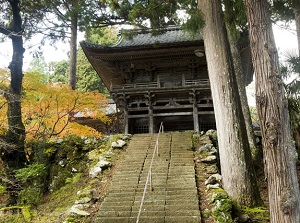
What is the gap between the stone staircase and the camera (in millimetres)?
4930

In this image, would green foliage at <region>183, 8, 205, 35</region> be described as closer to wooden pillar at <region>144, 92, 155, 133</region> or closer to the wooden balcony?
the wooden balcony

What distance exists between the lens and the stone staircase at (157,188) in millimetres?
4930

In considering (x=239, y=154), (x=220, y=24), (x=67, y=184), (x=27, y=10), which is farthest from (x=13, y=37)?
(x=239, y=154)

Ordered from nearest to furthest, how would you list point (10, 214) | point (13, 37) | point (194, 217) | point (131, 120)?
point (194, 217) < point (10, 214) < point (13, 37) < point (131, 120)

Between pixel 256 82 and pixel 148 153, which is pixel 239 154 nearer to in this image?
pixel 256 82

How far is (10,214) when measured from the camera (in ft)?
22.3

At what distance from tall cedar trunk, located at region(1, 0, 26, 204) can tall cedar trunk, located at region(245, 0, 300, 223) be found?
271 inches

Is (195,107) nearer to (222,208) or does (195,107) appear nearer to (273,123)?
(222,208)

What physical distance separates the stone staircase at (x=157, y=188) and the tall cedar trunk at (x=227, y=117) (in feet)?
2.99

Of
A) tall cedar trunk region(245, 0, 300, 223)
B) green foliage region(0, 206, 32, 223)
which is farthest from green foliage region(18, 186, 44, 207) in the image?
tall cedar trunk region(245, 0, 300, 223)

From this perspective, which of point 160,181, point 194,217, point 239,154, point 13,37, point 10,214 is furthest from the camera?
point 13,37

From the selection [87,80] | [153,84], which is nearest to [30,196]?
[153,84]

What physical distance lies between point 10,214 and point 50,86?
541cm

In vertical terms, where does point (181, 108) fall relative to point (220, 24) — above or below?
below
